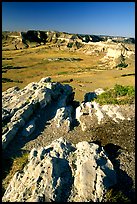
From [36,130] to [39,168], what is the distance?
22.2 feet

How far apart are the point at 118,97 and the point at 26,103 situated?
29.9 ft

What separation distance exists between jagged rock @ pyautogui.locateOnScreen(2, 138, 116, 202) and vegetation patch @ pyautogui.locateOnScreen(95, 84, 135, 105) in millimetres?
9216

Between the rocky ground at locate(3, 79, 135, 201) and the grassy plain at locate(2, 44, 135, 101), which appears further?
the grassy plain at locate(2, 44, 135, 101)

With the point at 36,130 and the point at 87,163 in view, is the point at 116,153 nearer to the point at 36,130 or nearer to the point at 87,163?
the point at 87,163

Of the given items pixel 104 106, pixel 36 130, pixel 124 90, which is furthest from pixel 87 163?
pixel 124 90

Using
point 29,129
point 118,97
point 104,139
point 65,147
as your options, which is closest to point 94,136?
point 104,139

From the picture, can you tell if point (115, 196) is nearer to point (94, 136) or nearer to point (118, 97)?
point (94, 136)

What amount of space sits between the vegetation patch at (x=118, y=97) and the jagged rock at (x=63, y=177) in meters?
9.22

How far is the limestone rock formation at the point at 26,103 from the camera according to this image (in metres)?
20.8

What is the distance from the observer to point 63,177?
15.0m

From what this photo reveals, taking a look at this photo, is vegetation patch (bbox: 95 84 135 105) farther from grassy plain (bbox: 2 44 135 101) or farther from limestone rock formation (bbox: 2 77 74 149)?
grassy plain (bbox: 2 44 135 101)

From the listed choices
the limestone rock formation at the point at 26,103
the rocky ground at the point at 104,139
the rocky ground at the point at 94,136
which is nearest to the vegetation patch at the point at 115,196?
the rocky ground at the point at 94,136

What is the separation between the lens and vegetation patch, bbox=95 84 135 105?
83.5 ft

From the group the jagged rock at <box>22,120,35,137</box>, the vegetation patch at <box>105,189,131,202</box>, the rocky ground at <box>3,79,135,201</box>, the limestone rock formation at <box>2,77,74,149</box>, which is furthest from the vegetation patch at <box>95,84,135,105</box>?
the vegetation patch at <box>105,189,131,202</box>
